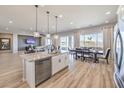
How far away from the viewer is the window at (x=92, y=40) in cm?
880

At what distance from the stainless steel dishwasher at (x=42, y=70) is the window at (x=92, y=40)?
661 cm

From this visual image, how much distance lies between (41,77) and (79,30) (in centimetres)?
810

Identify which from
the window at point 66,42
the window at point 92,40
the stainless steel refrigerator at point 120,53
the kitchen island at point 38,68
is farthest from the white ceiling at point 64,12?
the window at point 66,42

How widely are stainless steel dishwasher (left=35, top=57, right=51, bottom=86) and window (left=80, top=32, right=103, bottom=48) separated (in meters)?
6.61

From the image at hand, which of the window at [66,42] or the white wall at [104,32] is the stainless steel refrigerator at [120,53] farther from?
the window at [66,42]

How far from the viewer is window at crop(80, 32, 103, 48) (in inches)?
346

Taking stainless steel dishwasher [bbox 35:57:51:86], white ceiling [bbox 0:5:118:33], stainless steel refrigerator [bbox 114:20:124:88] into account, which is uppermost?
white ceiling [bbox 0:5:118:33]

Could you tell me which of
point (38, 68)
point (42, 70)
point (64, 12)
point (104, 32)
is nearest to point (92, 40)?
point (104, 32)

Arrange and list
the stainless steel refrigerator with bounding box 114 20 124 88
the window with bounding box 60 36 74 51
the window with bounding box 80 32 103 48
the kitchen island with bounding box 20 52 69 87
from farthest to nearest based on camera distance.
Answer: the window with bounding box 60 36 74 51, the window with bounding box 80 32 103 48, the kitchen island with bounding box 20 52 69 87, the stainless steel refrigerator with bounding box 114 20 124 88

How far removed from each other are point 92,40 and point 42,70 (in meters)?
7.44

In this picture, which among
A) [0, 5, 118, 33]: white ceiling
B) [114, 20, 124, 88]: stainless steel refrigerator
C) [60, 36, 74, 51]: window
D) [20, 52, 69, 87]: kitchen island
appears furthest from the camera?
[60, 36, 74, 51]: window

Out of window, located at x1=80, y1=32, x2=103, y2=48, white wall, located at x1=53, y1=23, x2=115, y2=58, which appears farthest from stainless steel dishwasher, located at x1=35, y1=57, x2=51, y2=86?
window, located at x1=80, y1=32, x2=103, y2=48

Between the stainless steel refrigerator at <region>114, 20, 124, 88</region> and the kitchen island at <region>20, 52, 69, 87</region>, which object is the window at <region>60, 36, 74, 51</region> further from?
the stainless steel refrigerator at <region>114, 20, 124, 88</region>
